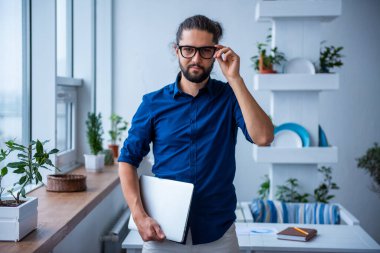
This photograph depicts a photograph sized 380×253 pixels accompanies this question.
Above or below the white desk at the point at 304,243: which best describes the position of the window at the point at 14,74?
above

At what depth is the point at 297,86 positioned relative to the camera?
376 centimetres

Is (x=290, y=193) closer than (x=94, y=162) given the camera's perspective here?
No

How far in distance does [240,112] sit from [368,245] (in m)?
1.30

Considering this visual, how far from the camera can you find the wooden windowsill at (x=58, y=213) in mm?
1800

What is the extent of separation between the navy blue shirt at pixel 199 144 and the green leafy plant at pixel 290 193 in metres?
2.09

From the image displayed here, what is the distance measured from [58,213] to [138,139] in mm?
714

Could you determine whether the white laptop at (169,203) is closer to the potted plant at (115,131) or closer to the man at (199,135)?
the man at (199,135)

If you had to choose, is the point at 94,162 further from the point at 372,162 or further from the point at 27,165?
the point at 372,162

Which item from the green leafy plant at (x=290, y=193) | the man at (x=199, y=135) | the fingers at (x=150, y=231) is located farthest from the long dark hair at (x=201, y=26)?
the green leafy plant at (x=290, y=193)

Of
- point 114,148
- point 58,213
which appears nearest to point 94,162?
point 114,148

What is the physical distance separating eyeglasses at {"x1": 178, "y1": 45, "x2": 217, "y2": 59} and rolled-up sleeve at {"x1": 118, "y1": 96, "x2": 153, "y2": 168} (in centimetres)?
26

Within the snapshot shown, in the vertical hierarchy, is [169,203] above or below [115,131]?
below

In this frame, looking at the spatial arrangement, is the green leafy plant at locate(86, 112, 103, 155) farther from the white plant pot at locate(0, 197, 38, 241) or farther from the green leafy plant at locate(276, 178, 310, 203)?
the white plant pot at locate(0, 197, 38, 241)

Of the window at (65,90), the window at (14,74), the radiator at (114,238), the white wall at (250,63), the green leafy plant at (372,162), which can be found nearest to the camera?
the window at (14,74)
